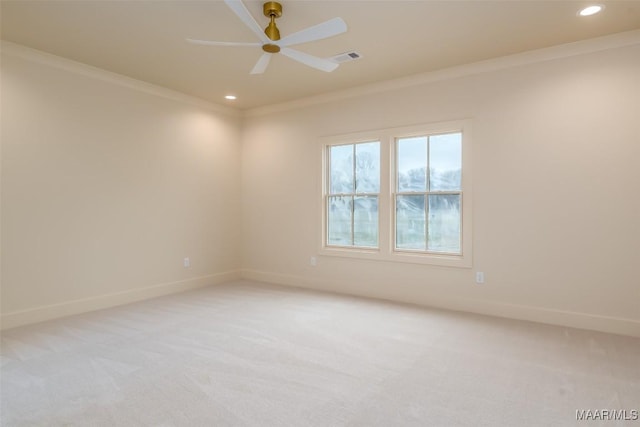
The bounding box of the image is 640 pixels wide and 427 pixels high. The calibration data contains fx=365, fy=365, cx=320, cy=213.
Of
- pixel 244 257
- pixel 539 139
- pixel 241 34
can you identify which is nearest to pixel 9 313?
pixel 244 257

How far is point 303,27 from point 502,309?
3504 millimetres

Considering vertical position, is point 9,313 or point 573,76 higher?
point 573,76

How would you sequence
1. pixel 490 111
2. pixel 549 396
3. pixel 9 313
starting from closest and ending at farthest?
pixel 549 396 < pixel 9 313 < pixel 490 111

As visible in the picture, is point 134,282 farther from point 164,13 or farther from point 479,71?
point 479,71

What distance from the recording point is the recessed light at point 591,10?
115 inches

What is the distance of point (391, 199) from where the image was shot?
4738mm

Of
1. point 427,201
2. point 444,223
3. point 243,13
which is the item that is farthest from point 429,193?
point 243,13

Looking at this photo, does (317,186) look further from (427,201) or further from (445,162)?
(445,162)

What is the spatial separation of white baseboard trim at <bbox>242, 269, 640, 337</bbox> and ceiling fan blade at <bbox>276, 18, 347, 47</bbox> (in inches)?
125

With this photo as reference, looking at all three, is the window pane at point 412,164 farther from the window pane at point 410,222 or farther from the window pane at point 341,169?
the window pane at point 341,169

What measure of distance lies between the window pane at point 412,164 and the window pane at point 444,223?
266 mm

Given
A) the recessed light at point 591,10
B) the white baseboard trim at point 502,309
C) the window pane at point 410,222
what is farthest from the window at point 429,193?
the recessed light at point 591,10

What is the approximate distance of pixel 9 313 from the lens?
361cm

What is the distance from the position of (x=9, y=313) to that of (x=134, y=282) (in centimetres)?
127
